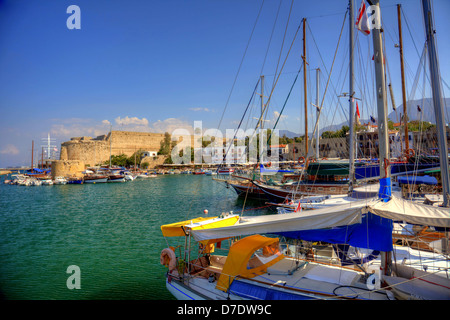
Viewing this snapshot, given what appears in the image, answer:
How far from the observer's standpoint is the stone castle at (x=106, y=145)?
8262 centimetres

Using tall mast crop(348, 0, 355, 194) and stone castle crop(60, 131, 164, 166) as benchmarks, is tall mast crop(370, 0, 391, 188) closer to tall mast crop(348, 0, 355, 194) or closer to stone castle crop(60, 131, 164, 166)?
tall mast crop(348, 0, 355, 194)

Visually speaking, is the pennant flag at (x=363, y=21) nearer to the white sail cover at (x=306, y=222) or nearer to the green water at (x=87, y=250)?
the white sail cover at (x=306, y=222)

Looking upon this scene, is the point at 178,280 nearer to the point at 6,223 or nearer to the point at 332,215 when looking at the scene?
the point at 332,215

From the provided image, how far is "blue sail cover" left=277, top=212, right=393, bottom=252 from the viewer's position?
5804 mm

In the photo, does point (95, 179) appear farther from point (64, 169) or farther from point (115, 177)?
point (64, 169)

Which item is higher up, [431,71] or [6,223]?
[431,71]

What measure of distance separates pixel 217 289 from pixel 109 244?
9568 mm

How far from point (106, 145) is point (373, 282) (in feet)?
296

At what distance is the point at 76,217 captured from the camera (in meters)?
21.0

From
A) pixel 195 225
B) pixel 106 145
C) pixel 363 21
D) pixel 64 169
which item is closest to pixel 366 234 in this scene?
pixel 195 225
